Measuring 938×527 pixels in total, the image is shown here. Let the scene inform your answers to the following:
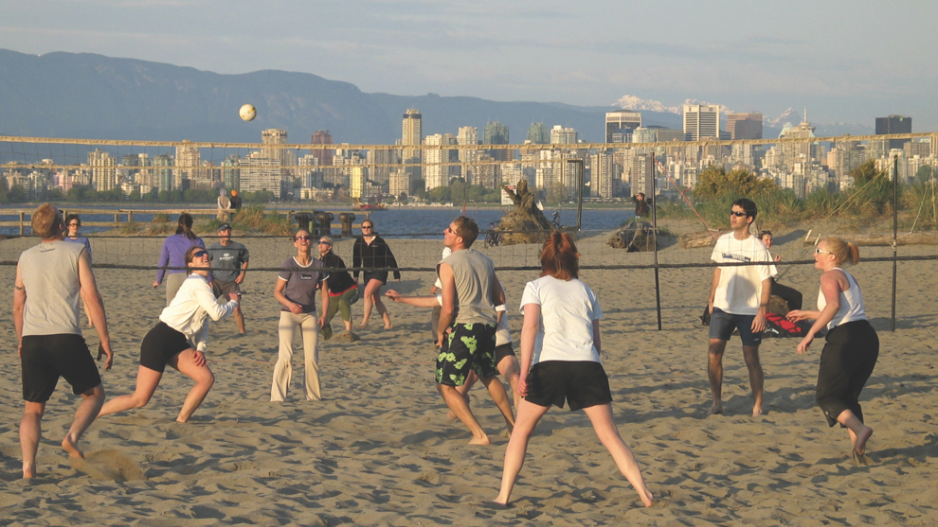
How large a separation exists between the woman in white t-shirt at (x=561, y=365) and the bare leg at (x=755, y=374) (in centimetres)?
254

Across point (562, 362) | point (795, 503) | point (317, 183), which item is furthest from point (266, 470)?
point (317, 183)

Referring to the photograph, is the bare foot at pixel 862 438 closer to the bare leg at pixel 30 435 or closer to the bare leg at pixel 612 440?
the bare leg at pixel 612 440

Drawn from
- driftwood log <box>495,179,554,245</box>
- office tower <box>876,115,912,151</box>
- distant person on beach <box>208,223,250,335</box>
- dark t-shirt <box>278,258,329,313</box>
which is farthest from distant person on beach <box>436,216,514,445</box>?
office tower <box>876,115,912,151</box>

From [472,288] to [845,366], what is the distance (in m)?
2.40

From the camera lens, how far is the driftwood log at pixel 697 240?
21.7 m

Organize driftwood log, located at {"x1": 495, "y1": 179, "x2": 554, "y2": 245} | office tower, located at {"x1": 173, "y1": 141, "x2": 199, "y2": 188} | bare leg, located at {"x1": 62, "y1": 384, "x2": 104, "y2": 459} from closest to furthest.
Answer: bare leg, located at {"x1": 62, "y1": 384, "x2": 104, "y2": 459} → office tower, located at {"x1": 173, "y1": 141, "x2": 199, "y2": 188} → driftwood log, located at {"x1": 495, "y1": 179, "x2": 554, "y2": 245}

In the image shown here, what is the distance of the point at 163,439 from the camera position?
591 cm

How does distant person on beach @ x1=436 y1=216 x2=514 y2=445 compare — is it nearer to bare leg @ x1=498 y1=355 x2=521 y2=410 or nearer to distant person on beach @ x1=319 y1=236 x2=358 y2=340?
bare leg @ x1=498 y1=355 x2=521 y2=410

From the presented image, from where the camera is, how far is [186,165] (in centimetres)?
1936

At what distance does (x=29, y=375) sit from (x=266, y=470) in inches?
57.1

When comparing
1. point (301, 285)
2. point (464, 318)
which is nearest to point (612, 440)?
point (464, 318)

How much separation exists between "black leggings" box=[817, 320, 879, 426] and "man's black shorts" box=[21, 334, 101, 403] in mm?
4420

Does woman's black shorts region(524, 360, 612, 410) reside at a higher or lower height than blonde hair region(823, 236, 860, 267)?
lower

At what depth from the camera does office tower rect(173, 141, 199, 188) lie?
63.1 feet
